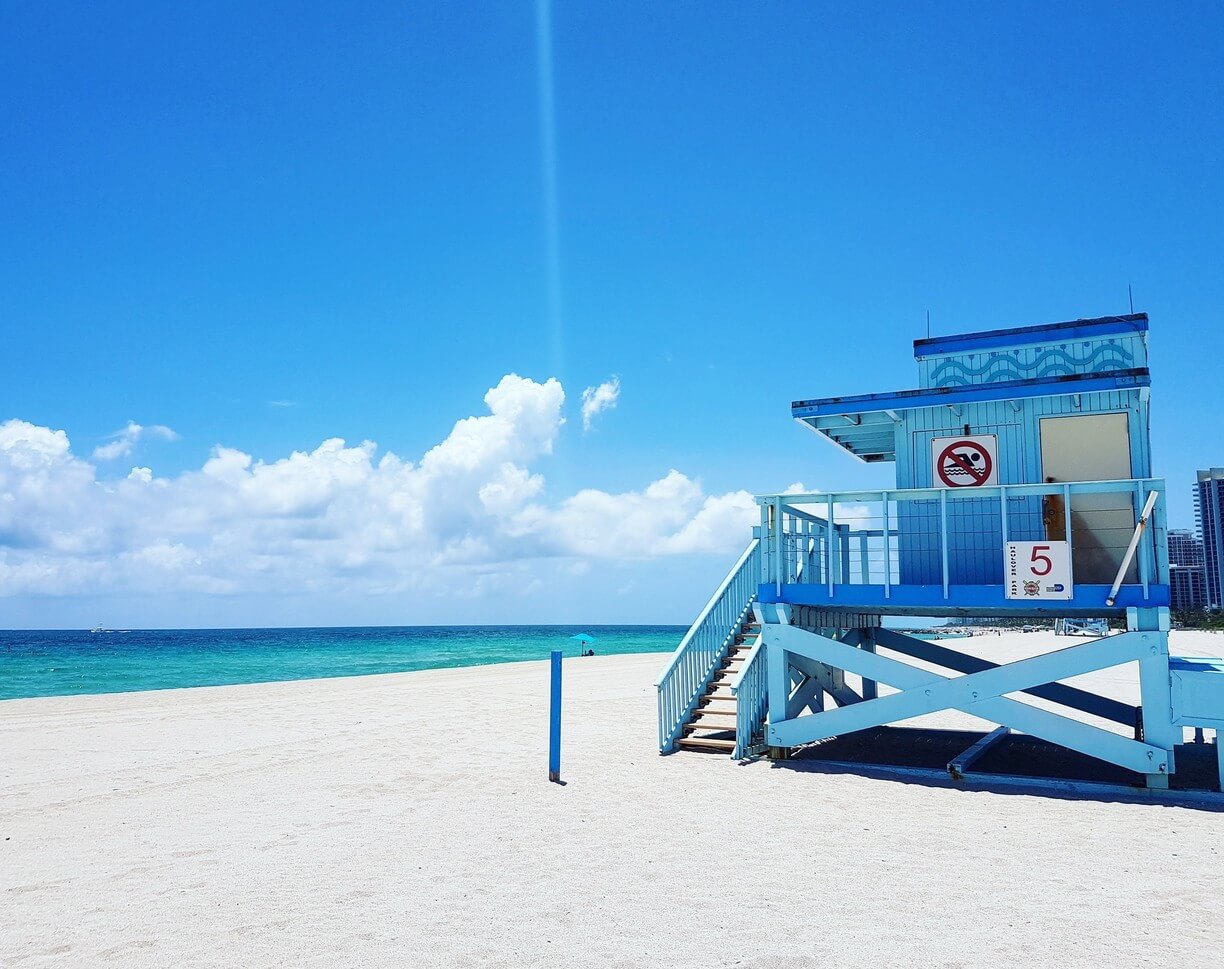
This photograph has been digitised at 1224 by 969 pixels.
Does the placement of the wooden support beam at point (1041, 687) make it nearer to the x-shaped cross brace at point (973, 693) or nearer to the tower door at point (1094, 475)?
the x-shaped cross brace at point (973, 693)

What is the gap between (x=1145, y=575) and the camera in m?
10.1

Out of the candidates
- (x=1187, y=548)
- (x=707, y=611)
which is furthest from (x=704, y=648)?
(x=1187, y=548)

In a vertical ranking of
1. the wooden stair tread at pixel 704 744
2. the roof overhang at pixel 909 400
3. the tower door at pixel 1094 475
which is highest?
the roof overhang at pixel 909 400

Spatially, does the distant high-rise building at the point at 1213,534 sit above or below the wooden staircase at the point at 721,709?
above

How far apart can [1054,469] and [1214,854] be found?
530 cm

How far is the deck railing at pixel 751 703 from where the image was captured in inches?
461

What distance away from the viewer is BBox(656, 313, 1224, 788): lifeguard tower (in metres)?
10.1

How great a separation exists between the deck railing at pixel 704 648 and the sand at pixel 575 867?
686 mm

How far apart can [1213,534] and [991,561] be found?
482 ft

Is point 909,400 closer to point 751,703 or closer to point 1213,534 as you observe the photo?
point 751,703

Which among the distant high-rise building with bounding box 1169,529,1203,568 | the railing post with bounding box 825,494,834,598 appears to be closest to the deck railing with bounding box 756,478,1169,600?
the railing post with bounding box 825,494,834,598

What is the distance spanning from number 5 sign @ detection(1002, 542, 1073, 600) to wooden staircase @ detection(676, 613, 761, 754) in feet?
13.1

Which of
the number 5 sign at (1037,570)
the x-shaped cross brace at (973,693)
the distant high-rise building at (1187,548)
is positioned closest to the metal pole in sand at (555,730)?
the x-shaped cross brace at (973,693)

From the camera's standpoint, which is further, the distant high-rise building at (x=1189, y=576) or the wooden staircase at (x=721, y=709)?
the distant high-rise building at (x=1189, y=576)
